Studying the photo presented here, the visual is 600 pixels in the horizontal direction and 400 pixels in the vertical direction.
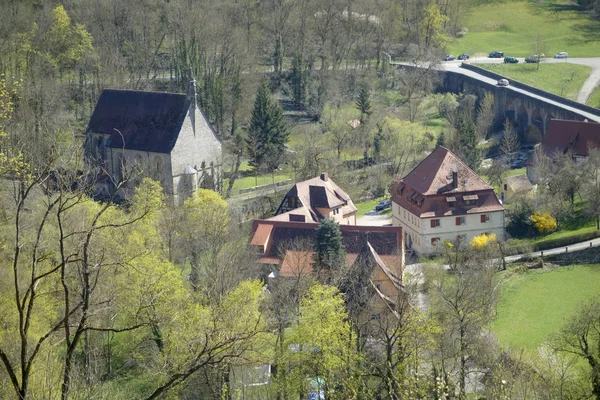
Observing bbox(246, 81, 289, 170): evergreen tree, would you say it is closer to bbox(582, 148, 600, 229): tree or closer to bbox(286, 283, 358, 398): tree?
bbox(582, 148, 600, 229): tree

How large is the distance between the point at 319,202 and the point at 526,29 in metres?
59.5

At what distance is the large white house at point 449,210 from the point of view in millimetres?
50562

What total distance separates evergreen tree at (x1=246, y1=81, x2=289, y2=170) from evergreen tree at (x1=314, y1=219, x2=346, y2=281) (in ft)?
76.5

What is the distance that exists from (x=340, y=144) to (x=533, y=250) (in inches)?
846

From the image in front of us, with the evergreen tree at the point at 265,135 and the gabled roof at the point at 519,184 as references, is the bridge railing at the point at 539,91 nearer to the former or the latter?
the gabled roof at the point at 519,184

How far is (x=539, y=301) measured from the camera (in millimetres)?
42781

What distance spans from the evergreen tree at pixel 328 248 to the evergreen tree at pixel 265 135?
23.3 m

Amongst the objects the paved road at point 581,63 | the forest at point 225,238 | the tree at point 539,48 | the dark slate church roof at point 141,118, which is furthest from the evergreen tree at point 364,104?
the tree at point 539,48

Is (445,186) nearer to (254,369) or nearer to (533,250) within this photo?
(533,250)

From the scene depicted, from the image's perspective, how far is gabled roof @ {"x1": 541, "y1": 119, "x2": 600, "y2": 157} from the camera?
5956 cm

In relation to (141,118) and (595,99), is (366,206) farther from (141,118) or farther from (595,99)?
(595,99)

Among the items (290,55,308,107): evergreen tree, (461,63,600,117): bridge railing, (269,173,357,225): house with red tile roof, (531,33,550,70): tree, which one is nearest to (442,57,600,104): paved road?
(531,33,550,70): tree

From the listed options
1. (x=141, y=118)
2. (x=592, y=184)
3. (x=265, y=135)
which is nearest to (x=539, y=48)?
(x=265, y=135)

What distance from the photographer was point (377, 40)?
8950cm
